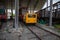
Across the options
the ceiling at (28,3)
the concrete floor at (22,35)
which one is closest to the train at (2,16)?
the concrete floor at (22,35)

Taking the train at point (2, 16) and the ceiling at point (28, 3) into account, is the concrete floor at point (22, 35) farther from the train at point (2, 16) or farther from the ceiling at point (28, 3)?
the ceiling at point (28, 3)

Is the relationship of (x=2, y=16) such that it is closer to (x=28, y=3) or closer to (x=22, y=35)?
(x=22, y=35)

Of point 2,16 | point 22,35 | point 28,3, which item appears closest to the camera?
point 22,35

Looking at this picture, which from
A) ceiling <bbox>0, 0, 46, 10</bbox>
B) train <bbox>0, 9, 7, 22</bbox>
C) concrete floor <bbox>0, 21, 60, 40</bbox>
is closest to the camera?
concrete floor <bbox>0, 21, 60, 40</bbox>

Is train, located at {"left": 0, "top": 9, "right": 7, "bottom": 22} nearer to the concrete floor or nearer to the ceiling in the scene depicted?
the concrete floor

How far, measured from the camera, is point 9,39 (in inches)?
384

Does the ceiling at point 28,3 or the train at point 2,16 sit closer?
the train at point 2,16

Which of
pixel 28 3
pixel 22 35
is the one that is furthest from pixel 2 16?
pixel 28 3

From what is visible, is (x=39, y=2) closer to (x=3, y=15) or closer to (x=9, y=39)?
(x=3, y=15)

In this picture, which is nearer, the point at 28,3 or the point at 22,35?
the point at 22,35

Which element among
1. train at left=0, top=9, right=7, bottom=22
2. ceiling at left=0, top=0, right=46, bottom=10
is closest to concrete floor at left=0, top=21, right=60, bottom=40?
train at left=0, top=9, right=7, bottom=22

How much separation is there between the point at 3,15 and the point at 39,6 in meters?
26.1

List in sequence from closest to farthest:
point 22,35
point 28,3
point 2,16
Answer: point 22,35 → point 2,16 → point 28,3

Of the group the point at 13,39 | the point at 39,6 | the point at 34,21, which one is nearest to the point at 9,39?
the point at 13,39
